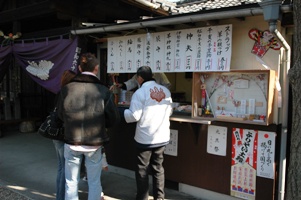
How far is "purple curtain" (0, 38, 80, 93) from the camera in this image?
619 centimetres

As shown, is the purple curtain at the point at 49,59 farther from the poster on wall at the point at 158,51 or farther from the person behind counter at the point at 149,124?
the person behind counter at the point at 149,124

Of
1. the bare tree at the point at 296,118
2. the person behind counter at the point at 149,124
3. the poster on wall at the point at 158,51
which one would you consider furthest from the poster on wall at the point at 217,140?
the bare tree at the point at 296,118

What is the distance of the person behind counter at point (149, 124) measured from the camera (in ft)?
14.3

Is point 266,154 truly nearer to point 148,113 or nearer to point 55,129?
point 148,113

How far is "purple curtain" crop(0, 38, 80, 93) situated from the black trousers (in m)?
2.67

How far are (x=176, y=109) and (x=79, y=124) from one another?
246 cm

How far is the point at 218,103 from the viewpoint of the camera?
16.0ft

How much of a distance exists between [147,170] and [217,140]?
1.25 metres

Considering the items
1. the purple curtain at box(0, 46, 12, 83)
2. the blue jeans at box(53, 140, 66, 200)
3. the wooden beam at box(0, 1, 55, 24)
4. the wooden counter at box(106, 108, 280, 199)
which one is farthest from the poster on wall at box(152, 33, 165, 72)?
the purple curtain at box(0, 46, 12, 83)

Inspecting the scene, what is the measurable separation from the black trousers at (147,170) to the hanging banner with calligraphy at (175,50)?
1510 mm

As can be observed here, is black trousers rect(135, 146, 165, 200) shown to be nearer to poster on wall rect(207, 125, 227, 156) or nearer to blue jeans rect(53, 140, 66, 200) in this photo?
poster on wall rect(207, 125, 227, 156)

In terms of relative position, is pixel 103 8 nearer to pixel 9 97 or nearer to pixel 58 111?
pixel 58 111

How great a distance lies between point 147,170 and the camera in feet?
15.0

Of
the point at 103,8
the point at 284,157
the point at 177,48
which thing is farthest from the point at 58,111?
the point at 103,8
